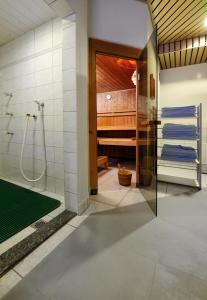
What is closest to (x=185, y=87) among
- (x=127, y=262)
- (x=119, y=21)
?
(x=119, y=21)

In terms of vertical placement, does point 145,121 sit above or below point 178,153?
above

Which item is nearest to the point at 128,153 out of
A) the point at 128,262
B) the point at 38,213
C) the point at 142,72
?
the point at 142,72

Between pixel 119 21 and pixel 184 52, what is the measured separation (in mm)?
1818

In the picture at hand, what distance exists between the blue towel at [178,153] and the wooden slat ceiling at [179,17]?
6.92ft

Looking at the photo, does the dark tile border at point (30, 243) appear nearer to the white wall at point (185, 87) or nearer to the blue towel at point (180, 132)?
the blue towel at point (180, 132)

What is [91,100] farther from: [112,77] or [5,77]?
[112,77]

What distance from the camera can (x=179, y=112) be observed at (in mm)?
2846

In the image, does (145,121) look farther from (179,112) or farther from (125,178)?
(125,178)

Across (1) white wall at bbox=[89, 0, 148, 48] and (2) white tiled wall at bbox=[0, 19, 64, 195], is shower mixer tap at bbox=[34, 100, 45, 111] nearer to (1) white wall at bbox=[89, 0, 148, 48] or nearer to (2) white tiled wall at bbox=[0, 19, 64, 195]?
(2) white tiled wall at bbox=[0, 19, 64, 195]

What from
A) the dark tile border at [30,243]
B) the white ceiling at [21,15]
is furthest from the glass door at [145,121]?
the white ceiling at [21,15]

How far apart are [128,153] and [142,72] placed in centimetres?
284

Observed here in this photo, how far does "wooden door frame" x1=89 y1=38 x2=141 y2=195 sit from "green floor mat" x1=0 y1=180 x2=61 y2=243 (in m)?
0.66

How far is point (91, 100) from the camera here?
232 centimetres

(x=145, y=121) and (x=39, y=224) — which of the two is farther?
(x=145, y=121)
